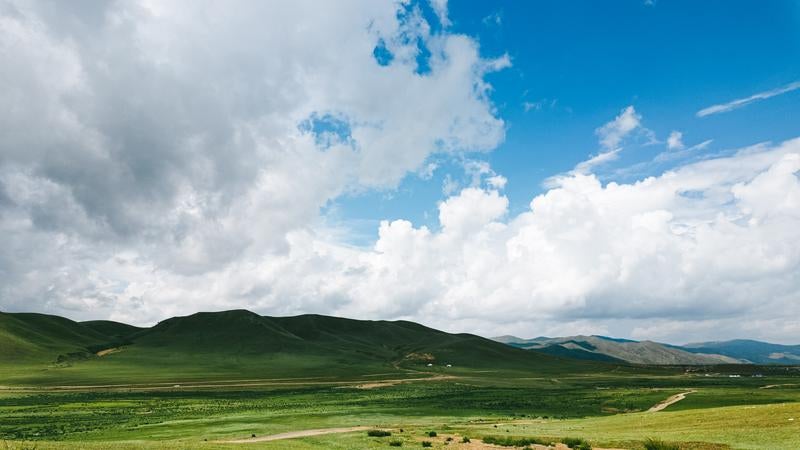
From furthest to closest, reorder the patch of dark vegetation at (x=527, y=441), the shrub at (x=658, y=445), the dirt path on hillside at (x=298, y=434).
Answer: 1. the dirt path on hillside at (x=298, y=434)
2. the patch of dark vegetation at (x=527, y=441)
3. the shrub at (x=658, y=445)

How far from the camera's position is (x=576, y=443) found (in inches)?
1731

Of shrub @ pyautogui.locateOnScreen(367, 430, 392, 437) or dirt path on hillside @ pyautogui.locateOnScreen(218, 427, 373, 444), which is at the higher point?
shrub @ pyautogui.locateOnScreen(367, 430, 392, 437)

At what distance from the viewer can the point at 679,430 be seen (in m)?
50.1

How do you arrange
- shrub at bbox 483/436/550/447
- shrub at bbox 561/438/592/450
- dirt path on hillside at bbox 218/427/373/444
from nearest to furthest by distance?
shrub at bbox 561/438/592/450 < shrub at bbox 483/436/550/447 < dirt path on hillside at bbox 218/427/373/444

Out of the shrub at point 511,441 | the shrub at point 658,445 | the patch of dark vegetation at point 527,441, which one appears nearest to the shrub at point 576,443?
the patch of dark vegetation at point 527,441

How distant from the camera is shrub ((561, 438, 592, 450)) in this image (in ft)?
138

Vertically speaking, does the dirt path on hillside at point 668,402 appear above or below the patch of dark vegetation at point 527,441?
above

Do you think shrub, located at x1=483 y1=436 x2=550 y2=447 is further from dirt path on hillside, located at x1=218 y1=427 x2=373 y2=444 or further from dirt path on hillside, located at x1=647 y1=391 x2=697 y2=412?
Answer: dirt path on hillside, located at x1=647 y1=391 x2=697 y2=412

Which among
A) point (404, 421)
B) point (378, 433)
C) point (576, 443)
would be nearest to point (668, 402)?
point (404, 421)

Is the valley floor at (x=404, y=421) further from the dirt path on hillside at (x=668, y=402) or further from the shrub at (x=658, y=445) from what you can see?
the shrub at (x=658, y=445)

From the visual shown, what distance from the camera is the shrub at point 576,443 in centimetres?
4193

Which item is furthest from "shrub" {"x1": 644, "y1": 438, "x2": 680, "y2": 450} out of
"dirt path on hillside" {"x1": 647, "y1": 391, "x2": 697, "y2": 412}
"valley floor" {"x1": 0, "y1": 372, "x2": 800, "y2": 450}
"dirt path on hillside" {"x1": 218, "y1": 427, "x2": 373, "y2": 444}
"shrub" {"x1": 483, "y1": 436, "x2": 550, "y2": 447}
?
"dirt path on hillside" {"x1": 647, "y1": 391, "x2": 697, "y2": 412}

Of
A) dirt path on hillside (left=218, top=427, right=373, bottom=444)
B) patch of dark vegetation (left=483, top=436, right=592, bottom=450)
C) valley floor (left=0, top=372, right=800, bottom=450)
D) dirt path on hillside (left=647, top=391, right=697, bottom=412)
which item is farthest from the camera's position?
dirt path on hillside (left=647, top=391, right=697, bottom=412)

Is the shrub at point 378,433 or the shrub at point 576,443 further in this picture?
the shrub at point 378,433
